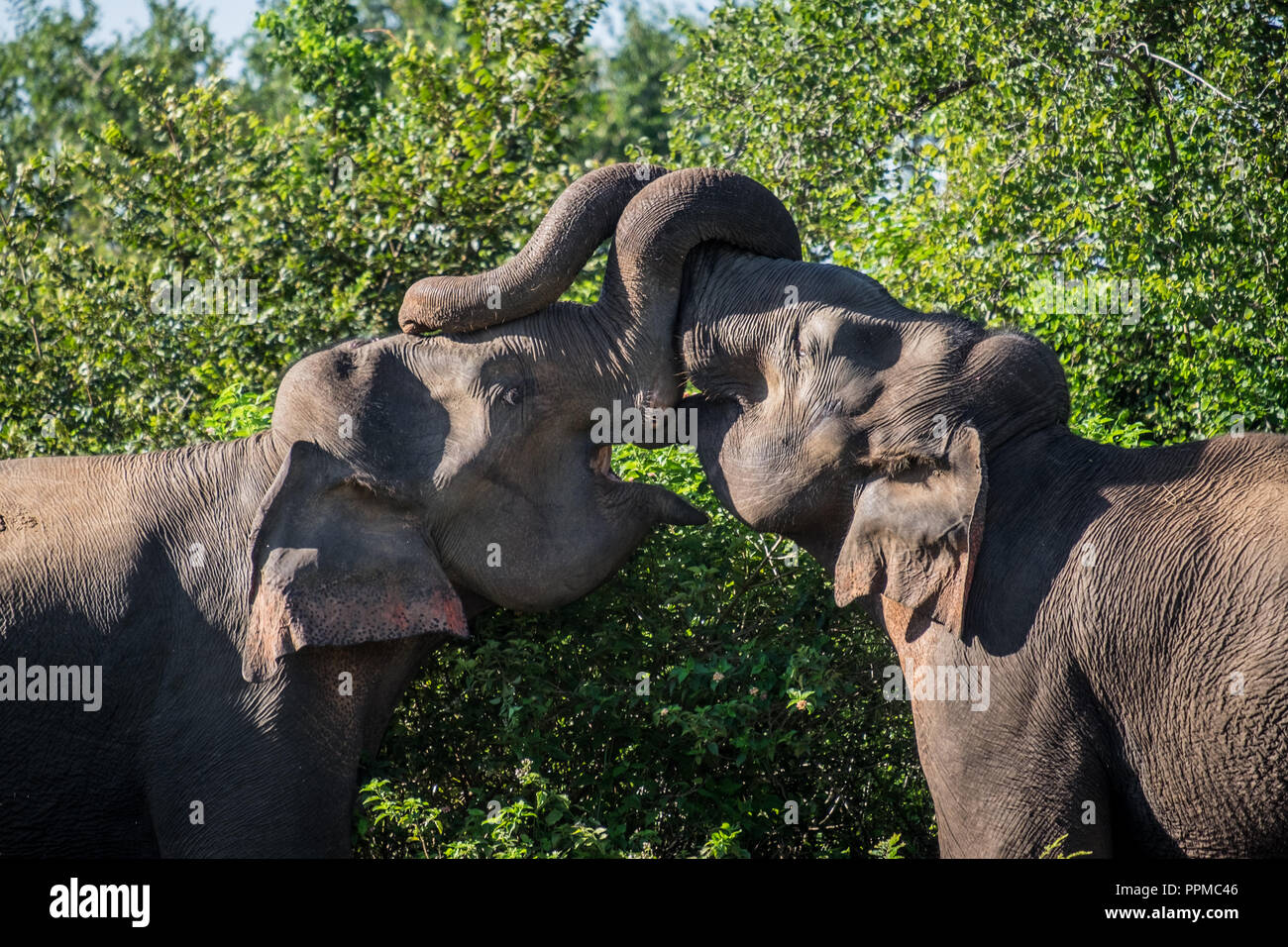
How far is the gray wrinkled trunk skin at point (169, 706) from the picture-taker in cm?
598

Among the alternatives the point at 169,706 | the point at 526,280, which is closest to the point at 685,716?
the point at 526,280

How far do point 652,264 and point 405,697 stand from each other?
197 centimetres

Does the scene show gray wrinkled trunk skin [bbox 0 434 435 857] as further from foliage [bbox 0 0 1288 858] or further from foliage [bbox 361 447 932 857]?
foliage [bbox 361 447 932 857]

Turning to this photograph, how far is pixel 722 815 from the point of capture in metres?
6.66

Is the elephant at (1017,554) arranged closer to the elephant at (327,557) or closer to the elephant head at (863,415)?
the elephant head at (863,415)

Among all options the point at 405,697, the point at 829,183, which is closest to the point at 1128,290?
the point at 829,183

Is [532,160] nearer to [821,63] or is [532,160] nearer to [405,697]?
[821,63]

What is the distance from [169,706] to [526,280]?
193 centimetres

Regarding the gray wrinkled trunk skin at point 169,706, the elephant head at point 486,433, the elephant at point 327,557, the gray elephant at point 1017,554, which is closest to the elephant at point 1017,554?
the gray elephant at point 1017,554

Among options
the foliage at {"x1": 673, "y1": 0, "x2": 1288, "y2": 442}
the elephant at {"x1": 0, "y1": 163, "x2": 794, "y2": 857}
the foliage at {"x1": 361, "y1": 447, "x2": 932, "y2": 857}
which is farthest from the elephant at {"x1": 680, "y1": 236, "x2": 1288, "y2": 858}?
the foliage at {"x1": 673, "y1": 0, "x2": 1288, "y2": 442}

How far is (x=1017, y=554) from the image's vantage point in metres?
5.88

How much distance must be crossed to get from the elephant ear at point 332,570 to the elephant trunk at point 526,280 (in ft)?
2.12

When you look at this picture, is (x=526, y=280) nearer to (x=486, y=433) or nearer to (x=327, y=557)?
(x=486, y=433)

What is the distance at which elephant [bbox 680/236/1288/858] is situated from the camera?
5586 millimetres
